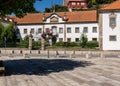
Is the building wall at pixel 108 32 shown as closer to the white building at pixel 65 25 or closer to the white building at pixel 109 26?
the white building at pixel 109 26

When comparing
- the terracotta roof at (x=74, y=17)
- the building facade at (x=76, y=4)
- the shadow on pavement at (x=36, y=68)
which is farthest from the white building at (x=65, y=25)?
the shadow on pavement at (x=36, y=68)

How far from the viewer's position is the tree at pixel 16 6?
74.5 feet

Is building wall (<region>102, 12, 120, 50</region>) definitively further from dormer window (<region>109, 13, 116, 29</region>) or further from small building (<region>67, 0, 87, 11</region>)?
small building (<region>67, 0, 87, 11</region>)

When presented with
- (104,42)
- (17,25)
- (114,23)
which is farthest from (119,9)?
(17,25)

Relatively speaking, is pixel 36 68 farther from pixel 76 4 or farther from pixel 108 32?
pixel 76 4

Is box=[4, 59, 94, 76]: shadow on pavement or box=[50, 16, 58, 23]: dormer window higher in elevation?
box=[50, 16, 58, 23]: dormer window

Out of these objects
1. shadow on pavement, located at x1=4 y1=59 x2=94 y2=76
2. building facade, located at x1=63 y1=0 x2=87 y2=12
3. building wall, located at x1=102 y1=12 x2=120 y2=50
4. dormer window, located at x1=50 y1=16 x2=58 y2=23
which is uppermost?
building facade, located at x1=63 y1=0 x2=87 y2=12

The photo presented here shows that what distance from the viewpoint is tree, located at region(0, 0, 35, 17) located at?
22.7 meters

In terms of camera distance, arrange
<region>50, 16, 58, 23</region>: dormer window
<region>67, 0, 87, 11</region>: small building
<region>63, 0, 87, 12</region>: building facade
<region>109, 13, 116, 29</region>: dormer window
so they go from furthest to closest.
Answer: <region>67, 0, 87, 11</region>: small building < <region>63, 0, 87, 12</region>: building facade < <region>50, 16, 58, 23</region>: dormer window < <region>109, 13, 116, 29</region>: dormer window

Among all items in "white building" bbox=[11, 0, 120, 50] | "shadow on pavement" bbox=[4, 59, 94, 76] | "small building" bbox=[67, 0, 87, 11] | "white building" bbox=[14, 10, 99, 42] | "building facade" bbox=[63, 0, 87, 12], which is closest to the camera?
"shadow on pavement" bbox=[4, 59, 94, 76]

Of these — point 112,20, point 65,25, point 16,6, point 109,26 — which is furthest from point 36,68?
point 65,25

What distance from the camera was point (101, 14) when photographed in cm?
6378

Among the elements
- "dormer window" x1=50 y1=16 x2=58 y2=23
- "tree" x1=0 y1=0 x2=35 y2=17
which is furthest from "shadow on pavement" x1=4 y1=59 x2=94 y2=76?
"dormer window" x1=50 y1=16 x2=58 y2=23

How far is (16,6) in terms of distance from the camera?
77.3 ft
